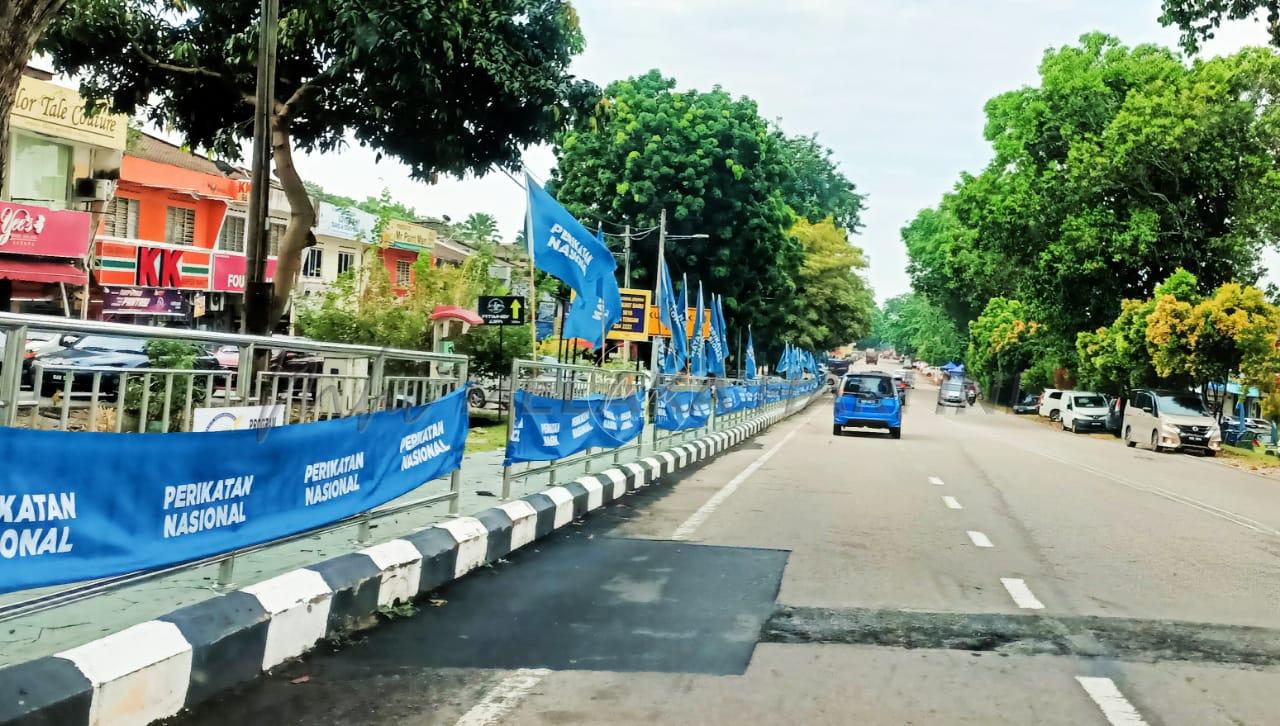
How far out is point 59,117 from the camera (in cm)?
2828

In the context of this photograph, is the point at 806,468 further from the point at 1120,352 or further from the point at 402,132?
the point at 1120,352

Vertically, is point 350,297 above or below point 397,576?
above

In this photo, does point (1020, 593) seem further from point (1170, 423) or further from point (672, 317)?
point (1170, 423)

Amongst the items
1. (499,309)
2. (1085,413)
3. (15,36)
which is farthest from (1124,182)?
(15,36)

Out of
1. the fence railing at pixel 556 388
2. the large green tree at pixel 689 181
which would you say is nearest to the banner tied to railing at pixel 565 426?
the fence railing at pixel 556 388

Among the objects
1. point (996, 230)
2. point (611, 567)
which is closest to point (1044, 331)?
point (996, 230)

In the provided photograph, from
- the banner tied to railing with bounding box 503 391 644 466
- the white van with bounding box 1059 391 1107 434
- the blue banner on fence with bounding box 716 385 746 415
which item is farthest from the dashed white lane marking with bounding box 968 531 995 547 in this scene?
the white van with bounding box 1059 391 1107 434

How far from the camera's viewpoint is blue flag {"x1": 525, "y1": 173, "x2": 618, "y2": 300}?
1130 centimetres

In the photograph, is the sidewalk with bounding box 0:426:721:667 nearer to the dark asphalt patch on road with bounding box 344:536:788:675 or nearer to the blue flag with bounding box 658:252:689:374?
the dark asphalt patch on road with bounding box 344:536:788:675

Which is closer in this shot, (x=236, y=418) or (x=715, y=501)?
(x=236, y=418)

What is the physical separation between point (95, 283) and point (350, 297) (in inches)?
277

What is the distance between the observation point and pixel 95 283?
31.3m

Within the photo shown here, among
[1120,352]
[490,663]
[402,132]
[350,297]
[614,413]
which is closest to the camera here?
[490,663]

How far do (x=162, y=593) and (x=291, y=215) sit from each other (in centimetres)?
1007
